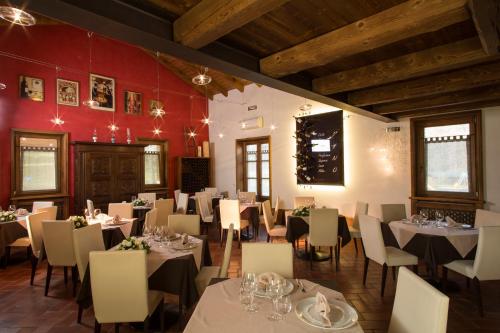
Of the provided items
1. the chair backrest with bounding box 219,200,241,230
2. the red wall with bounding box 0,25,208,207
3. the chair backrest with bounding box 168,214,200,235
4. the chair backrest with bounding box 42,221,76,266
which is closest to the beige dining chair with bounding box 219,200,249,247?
the chair backrest with bounding box 219,200,241,230

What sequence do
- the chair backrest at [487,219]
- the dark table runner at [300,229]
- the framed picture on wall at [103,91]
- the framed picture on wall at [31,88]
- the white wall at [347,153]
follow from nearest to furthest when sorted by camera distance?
the chair backrest at [487,219] < the dark table runner at [300,229] < the white wall at [347,153] < the framed picture on wall at [31,88] < the framed picture on wall at [103,91]

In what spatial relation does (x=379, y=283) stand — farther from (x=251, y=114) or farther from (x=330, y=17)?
(x=251, y=114)

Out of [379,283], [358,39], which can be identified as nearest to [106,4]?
[358,39]

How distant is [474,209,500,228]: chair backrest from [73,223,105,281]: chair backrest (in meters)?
4.66

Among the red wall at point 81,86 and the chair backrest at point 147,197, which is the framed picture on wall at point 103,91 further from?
the chair backrest at point 147,197

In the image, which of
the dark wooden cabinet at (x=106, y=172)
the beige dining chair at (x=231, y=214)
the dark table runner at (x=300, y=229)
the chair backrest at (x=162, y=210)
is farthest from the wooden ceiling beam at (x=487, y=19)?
the dark wooden cabinet at (x=106, y=172)

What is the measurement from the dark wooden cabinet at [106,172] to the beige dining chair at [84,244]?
3875 mm

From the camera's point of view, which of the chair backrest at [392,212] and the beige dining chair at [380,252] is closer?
the beige dining chair at [380,252]

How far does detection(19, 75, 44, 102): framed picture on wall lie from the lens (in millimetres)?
6172

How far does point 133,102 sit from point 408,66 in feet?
23.2

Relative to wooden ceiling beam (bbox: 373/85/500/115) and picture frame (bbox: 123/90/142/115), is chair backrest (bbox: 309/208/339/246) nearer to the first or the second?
wooden ceiling beam (bbox: 373/85/500/115)

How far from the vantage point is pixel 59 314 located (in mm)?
2986

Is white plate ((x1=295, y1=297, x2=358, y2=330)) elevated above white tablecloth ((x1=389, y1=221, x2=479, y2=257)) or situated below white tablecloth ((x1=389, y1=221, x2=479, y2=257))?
above

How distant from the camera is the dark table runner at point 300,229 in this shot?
15.0 ft
